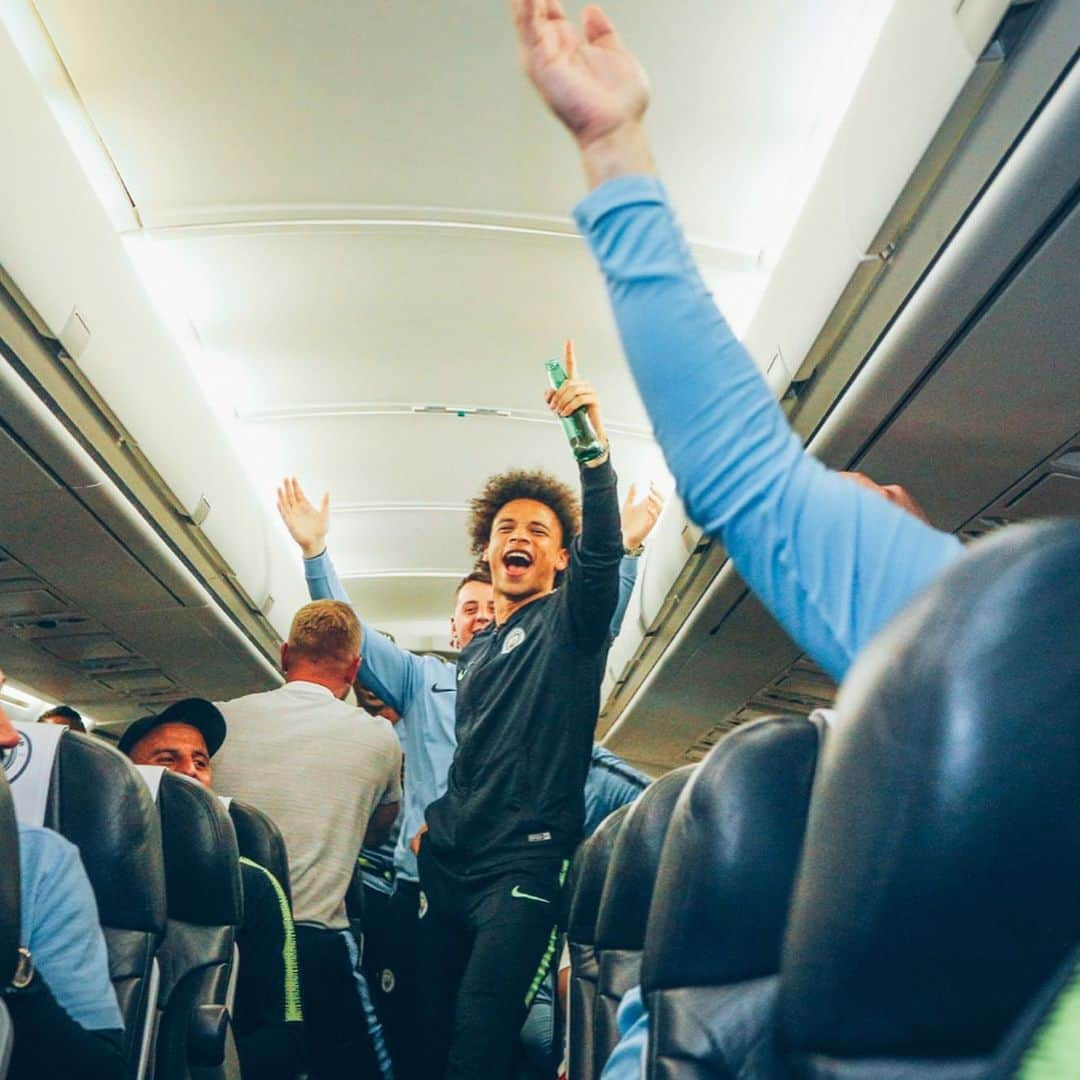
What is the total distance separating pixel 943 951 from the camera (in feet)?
2.17

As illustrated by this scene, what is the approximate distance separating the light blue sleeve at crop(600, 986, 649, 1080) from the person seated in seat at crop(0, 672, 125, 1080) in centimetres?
94

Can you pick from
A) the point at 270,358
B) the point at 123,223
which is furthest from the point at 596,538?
the point at 270,358

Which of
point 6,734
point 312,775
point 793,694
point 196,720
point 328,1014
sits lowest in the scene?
point 328,1014

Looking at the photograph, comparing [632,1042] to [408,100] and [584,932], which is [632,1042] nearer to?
[584,932]

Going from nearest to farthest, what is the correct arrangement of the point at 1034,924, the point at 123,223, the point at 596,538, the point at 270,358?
the point at 1034,924
the point at 596,538
the point at 123,223
the point at 270,358

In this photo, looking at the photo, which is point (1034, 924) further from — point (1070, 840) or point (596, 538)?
point (596, 538)

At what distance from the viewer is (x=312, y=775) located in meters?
3.37

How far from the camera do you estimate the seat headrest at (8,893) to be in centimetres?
125

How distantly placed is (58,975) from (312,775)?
1541 millimetres

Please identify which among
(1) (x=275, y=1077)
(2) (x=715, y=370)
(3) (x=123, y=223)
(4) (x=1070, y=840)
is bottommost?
(1) (x=275, y=1077)

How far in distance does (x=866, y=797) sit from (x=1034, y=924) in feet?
0.38

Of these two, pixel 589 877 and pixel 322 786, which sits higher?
pixel 322 786

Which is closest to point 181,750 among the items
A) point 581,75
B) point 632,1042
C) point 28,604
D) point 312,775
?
point 312,775

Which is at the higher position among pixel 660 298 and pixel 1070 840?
pixel 660 298
